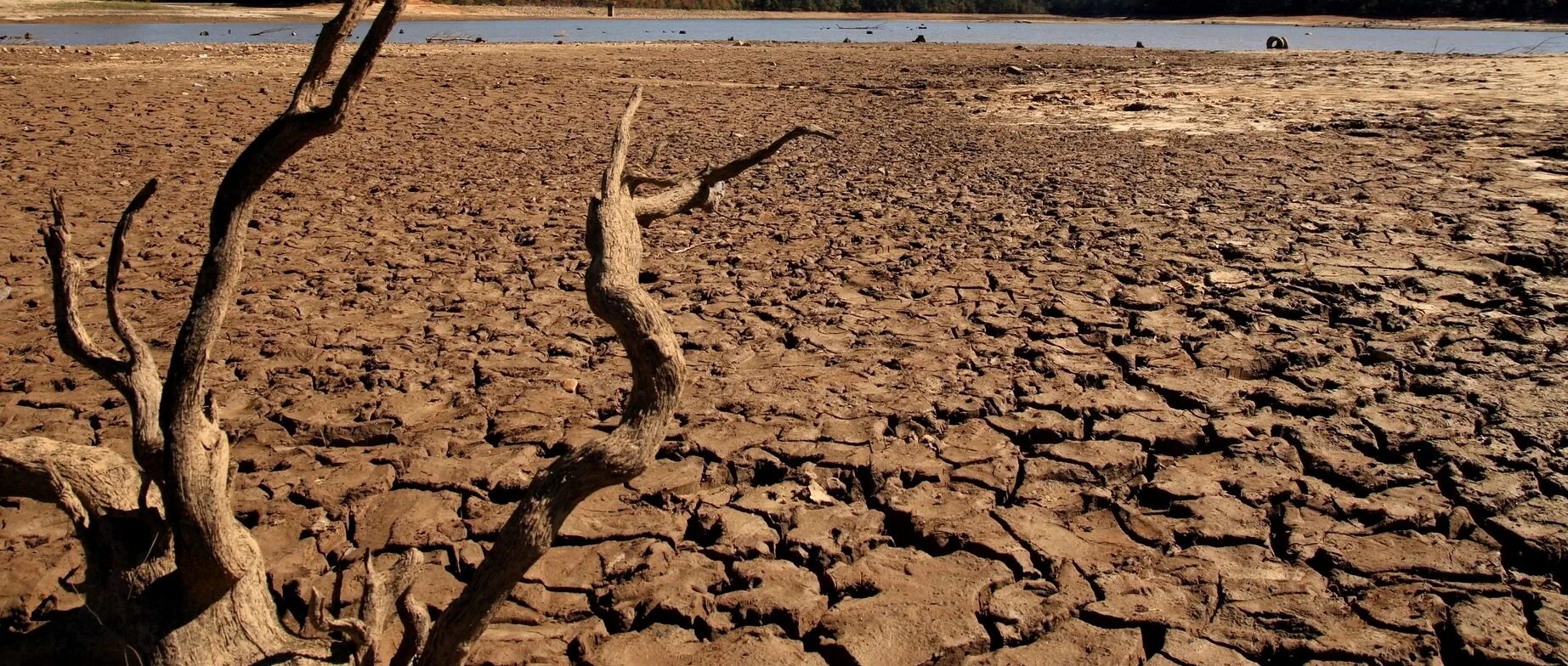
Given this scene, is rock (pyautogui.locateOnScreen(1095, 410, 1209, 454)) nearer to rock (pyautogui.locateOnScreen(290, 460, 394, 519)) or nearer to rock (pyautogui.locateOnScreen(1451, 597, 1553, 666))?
rock (pyautogui.locateOnScreen(1451, 597, 1553, 666))

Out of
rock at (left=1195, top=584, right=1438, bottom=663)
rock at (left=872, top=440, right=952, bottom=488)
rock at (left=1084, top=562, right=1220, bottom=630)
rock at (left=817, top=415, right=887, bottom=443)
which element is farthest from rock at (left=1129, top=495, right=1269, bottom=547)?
rock at (left=817, top=415, right=887, bottom=443)

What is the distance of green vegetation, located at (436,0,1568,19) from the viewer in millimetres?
34781

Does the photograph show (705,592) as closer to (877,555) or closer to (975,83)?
(877,555)

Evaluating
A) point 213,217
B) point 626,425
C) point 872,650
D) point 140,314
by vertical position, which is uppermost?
point 213,217

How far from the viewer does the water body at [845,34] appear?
22.3 m

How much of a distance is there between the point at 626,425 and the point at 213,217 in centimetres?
83

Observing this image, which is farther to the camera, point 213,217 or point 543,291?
point 543,291

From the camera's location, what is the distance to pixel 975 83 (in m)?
13.6

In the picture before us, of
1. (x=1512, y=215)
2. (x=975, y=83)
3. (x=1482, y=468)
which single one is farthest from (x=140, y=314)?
(x=975, y=83)

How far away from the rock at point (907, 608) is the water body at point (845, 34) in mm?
19053

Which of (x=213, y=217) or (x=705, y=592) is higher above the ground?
(x=213, y=217)

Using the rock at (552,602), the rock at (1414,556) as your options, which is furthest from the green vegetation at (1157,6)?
the rock at (552,602)

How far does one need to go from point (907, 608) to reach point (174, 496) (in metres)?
1.60

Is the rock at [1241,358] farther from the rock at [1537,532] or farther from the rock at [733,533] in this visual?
the rock at [733,533]
